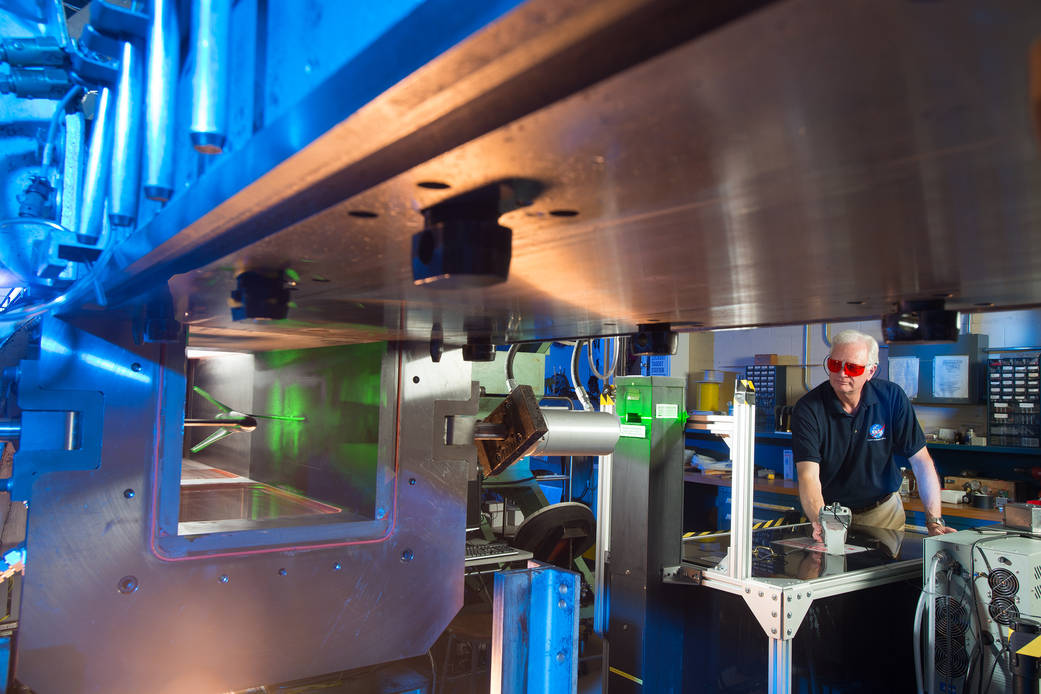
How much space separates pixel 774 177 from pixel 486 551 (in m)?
2.65

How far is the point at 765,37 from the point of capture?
9.9 inches

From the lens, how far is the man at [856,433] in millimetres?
3141

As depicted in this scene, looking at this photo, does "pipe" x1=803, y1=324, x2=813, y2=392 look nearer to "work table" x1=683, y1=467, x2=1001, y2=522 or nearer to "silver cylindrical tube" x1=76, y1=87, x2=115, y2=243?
"work table" x1=683, y1=467, x2=1001, y2=522

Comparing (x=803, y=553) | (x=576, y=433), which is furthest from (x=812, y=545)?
(x=576, y=433)

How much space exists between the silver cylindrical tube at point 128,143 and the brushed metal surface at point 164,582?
523mm

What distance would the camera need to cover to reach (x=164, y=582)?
1.30 meters

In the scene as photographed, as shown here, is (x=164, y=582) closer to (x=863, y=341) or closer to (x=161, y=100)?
(x=161, y=100)

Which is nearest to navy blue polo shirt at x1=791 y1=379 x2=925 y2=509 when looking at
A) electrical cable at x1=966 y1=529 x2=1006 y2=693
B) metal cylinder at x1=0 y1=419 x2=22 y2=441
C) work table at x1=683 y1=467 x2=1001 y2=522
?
electrical cable at x1=966 y1=529 x2=1006 y2=693

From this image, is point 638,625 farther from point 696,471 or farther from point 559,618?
point 696,471

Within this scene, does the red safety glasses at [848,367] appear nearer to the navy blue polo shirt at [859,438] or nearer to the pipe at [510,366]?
the navy blue polo shirt at [859,438]

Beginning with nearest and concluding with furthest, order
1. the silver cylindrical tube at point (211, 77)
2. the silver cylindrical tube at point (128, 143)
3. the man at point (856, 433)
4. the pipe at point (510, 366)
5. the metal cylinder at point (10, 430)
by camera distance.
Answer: the silver cylindrical tube at point (211, 77) < the silver cylindrical tube at point (128, 143) < the metal cylinder at point (10, 430) < the pipe at point (510, 366) < the man at point (856, 433)

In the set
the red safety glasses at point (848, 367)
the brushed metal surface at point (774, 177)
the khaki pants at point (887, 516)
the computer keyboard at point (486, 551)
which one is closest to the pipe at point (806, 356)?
the khaki pants at point (887, 516)

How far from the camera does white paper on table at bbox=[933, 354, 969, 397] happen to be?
4.78 m

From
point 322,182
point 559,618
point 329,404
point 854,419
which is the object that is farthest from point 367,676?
point 854,419
